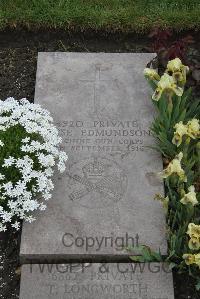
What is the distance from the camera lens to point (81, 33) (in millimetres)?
5371

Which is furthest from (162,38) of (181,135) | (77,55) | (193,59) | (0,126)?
(0,126)

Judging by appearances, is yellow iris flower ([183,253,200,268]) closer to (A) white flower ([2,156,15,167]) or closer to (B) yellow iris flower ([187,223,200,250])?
(B) yellow iris flower ([187,223,200,250])

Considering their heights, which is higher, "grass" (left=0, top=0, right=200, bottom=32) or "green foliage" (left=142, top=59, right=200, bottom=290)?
"grass" (left=0, top=0, right=200, bottom=32)

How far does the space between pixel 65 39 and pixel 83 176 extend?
69.0 inches

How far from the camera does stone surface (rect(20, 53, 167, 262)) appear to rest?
12.4ft

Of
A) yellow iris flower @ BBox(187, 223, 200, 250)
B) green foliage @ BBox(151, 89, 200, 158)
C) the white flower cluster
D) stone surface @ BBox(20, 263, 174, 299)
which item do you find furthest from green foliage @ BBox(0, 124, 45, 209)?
yellow iris flower @ BBox(187, 223, 200, 250)

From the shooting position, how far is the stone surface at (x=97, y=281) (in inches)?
140

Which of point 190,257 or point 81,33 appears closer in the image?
point 190,257

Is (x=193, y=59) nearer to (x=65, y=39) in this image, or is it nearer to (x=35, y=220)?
(x=65, y=39)

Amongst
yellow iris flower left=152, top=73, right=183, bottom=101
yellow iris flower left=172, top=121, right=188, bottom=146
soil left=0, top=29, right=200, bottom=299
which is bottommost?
yellow iris flower left=172, top=121, right=188, bottom=146

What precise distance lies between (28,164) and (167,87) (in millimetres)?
1074

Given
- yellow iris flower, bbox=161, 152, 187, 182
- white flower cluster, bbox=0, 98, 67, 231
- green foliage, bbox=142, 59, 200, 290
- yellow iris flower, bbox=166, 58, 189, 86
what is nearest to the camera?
yellow iris flower, bbox=161, 152, 187, 182

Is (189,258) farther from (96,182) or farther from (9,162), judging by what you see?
(9,162)

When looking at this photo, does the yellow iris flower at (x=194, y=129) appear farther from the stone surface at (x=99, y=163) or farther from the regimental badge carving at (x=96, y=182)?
the regimental badge carving at (x=96, y=182)
